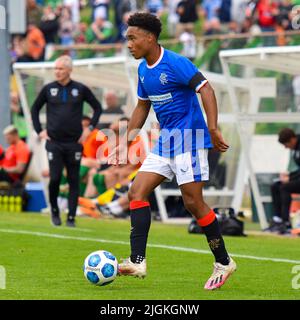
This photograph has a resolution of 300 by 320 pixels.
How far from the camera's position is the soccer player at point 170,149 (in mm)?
9859

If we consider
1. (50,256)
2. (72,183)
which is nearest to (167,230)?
(72,183)

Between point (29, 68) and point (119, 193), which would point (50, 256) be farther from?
point (29, 68)

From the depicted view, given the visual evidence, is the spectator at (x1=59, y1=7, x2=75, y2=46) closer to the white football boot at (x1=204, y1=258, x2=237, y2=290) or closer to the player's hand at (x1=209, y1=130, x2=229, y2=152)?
the white football boot at (x1=204, y1=258, x2=237, y2=290)

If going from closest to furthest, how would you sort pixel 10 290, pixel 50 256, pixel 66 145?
pixel 10 290 → pixel 50 256 → pixel 66 145

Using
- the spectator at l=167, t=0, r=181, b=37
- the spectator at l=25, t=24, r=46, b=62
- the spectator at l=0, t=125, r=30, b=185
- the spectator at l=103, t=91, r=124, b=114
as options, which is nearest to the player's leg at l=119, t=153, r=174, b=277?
the spectator at l=103, t=91, r=124, b=114

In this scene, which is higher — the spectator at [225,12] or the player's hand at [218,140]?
the player's hand at [218,140]

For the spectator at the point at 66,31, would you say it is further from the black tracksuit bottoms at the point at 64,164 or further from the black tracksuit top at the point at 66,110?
the black tracksuit bottoms at the point at 64,164

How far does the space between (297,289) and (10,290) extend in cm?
255

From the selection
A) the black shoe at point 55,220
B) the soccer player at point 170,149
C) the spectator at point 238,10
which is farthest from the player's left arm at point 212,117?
the spectator at point 238,10

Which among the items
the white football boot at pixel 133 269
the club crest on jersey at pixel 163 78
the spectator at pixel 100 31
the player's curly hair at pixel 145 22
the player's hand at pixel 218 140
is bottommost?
the white football boot at pixel 133 269

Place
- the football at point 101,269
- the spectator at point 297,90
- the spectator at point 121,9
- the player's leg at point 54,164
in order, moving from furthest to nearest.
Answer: the spectator at point 121,9 → the spectator at point 297,90 → the player's leg at point 54,164 → the football at point 101,269

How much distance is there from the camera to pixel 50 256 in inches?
492

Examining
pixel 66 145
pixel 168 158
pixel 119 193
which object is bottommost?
pixel 119 193

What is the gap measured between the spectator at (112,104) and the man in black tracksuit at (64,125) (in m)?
3.81
